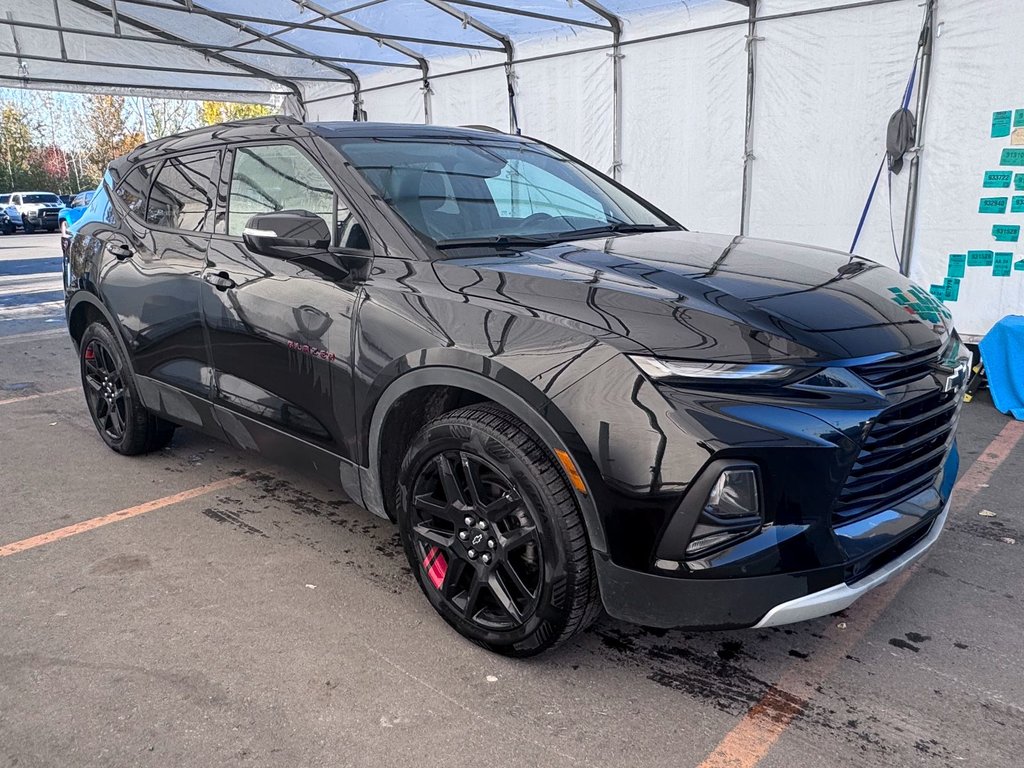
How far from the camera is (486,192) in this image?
3314mm

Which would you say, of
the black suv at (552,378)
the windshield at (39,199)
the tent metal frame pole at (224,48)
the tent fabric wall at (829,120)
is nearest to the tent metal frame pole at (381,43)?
the tent metal frame pole at (224,48)

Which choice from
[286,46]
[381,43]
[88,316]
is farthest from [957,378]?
[286,46]

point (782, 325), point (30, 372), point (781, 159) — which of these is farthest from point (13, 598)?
point (781, 159)

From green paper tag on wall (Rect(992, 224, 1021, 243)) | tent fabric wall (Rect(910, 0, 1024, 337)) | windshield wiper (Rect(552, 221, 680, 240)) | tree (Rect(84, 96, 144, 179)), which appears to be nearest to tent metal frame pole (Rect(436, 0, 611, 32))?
tent fabric wall (Rect(910, 0, 1024, 337))

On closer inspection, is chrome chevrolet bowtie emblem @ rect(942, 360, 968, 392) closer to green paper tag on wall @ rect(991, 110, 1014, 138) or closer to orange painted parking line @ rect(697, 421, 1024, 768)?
orange painted parking line @ rect(697, 421, 1024, 768)

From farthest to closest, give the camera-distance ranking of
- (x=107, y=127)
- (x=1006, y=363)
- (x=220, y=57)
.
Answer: (x=107, y=127) < (x=220, y=57) < (x=1006, y=363)

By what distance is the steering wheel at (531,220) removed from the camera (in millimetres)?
3197

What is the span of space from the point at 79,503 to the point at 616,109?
681cm

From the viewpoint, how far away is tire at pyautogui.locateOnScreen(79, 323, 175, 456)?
441 cm

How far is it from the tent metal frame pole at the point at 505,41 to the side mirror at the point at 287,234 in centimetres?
683

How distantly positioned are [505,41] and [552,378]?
843 cm

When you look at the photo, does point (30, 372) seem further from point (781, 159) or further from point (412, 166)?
point (781, 159)

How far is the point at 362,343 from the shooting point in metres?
2.84

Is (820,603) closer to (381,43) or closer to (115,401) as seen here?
(115,401)
